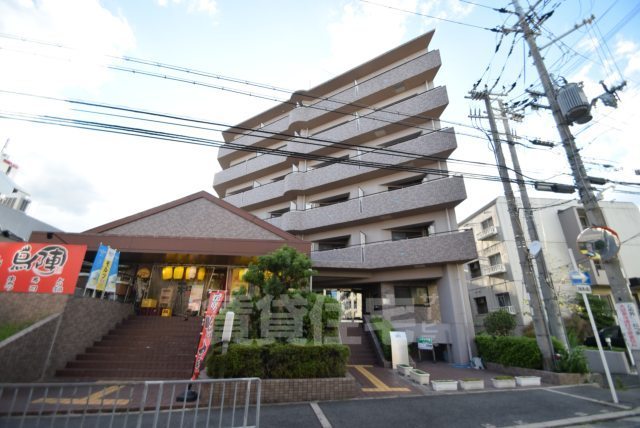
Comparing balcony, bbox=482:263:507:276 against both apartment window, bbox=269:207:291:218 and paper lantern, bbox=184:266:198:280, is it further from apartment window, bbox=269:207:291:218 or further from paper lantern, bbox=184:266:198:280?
paper lantern, bbox=184:266:198:280

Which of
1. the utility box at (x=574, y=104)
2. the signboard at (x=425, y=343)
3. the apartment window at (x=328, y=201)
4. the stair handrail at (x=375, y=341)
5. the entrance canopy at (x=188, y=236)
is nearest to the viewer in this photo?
the utility box at (x=574, y=104)

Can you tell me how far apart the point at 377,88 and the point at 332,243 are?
35.4ft

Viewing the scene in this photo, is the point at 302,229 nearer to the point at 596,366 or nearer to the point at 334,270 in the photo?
the point at 334,270

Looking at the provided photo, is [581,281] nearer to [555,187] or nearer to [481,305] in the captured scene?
[555,187]

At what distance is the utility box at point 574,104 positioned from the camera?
7926mm

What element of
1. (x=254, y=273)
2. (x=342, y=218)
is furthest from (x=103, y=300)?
(x=342, y=218)

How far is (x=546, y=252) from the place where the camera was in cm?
1989

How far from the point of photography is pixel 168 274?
12.3 metres

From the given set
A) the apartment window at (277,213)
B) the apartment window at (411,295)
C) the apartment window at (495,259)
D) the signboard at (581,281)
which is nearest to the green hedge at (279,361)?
the signboard at (581,281)

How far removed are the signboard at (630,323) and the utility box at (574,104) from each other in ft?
17.7

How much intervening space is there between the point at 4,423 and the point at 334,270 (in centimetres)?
1093

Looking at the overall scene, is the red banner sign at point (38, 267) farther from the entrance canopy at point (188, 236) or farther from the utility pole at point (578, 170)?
the utility pole at point (578, 170)

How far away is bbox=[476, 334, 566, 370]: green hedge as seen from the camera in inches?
352

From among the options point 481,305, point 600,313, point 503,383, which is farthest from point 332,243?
point 600,313
